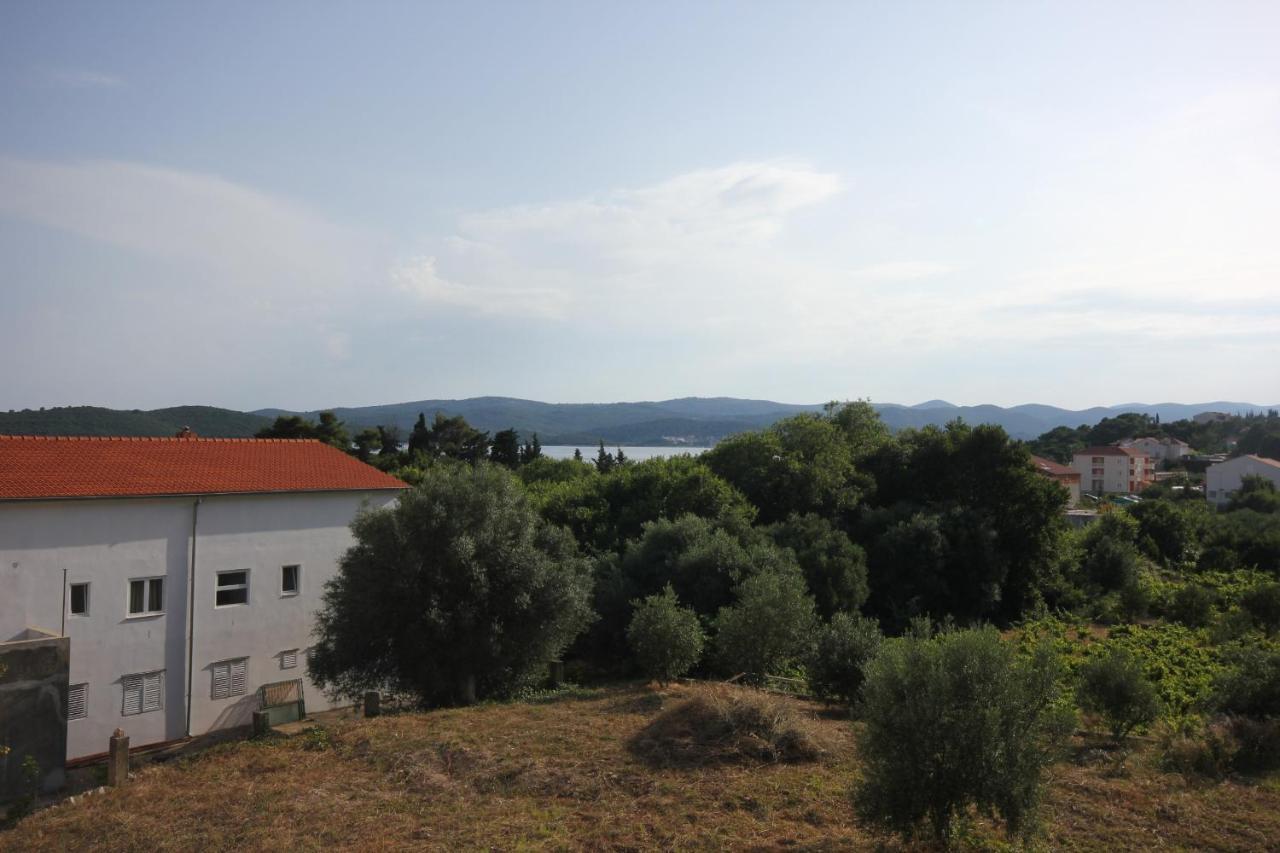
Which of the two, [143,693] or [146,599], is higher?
[146,599]

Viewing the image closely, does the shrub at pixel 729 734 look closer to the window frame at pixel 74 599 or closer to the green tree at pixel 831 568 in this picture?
the green tree at pixel 831 568

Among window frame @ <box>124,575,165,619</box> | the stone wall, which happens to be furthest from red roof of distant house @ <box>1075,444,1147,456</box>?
the stone wall

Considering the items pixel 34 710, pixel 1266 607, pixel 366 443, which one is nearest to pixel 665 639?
pixel 34 710

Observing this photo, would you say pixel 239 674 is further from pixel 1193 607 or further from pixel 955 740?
pixel 1193 607

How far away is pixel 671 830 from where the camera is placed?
9336 mm

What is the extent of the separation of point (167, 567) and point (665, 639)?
14386 mm

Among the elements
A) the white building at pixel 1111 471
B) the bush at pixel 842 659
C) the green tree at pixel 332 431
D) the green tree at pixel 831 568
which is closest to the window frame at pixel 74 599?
the bush at pixel 842 659

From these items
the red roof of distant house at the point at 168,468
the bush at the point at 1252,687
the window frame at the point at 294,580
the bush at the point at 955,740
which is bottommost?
the window frame at the point at 294,580

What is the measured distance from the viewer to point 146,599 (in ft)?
72.6

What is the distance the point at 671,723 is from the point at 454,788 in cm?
364

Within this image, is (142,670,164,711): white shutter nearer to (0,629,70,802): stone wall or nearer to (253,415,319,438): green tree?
(0,629,70,802): stone wall

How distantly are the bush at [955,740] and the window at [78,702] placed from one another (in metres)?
21.0

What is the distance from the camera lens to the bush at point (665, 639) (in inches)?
698

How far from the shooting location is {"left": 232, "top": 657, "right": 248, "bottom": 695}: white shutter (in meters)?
23.8
